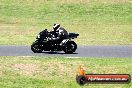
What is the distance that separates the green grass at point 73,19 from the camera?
33.9 metres

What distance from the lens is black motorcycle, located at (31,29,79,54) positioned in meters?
26.6

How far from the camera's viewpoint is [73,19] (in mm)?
44312

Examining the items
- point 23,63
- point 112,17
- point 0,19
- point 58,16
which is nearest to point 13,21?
point 0,19

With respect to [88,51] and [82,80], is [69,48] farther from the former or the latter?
[82,80]

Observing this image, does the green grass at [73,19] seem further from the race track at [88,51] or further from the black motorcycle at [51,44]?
the black motorcycle at [51,44]

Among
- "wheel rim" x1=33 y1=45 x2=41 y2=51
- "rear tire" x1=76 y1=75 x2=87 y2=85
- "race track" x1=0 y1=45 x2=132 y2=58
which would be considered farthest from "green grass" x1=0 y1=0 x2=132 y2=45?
"rear tire" x1=76 y1=75 x2=87 y2=85

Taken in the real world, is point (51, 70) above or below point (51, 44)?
above

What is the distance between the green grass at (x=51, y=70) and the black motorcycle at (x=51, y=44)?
2.61 meters

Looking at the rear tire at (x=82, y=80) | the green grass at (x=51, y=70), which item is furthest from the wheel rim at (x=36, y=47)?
the rear tire at (x=82, y=80)

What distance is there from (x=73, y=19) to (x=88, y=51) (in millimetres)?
17075

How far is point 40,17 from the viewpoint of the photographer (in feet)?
147

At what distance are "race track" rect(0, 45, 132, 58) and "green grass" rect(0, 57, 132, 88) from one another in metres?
1.79

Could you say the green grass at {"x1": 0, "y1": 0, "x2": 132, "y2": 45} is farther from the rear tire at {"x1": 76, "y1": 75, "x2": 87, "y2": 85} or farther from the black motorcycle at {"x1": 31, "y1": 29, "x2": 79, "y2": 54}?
the rear tire at {"x1": 76, "y1": 75, "x2": 87, "y2": 85}

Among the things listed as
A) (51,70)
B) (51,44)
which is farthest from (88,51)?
(51,70)
